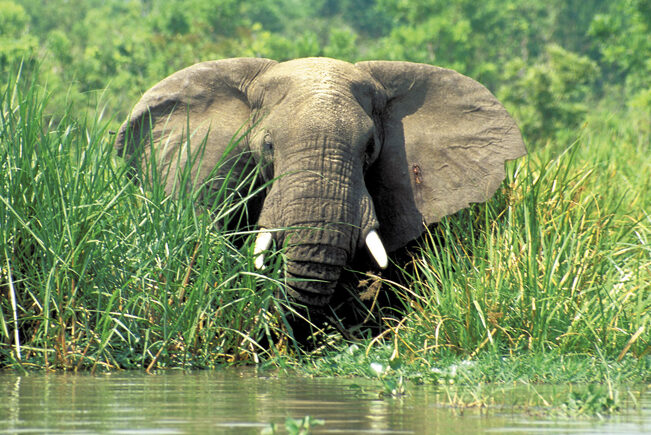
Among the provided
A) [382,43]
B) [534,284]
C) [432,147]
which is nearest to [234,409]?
[534,284]

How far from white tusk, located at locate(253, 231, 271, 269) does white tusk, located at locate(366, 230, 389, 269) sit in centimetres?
63

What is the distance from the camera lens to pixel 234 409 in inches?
151

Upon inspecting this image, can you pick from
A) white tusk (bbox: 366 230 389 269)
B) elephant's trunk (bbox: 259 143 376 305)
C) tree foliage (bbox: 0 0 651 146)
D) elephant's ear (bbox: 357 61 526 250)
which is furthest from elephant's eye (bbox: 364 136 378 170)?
tree foliage (bbox: 0 0 651 146)

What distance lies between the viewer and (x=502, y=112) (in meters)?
7.56

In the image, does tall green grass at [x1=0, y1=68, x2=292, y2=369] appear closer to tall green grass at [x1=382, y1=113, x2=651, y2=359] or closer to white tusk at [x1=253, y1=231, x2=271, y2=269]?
white tusk at [x1=253, y1=231, x2=271, y2=269]

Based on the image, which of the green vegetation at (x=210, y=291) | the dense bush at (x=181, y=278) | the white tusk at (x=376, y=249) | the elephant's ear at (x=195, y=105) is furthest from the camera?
the elephant's ear at (x=195, y=105)

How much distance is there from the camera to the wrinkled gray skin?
6.20 metres

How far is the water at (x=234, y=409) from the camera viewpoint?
336cm

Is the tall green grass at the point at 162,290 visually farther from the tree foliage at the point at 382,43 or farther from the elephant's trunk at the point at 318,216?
the tree foliage at the point at 382,43

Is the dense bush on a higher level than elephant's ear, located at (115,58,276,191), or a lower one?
lower

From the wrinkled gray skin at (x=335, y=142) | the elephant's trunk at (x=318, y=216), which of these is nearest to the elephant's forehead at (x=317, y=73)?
the wrinkled gray skin at (x=335, y=142)

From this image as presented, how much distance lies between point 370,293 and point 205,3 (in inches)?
1360

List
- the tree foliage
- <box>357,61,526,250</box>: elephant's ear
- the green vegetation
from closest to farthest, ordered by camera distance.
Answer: the green vegetation < <box>357,61,526,250</box>: elephant's ear < the tree foliage

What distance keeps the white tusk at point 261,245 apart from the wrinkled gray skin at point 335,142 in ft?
0.37
